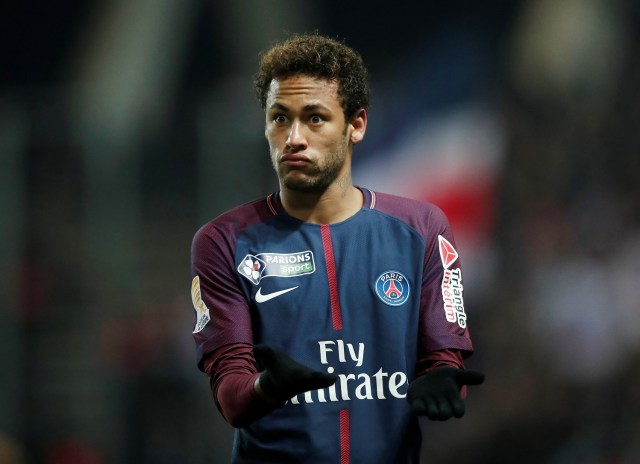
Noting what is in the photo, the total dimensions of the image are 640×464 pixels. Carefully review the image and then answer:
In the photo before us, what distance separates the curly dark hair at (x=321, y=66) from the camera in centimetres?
345

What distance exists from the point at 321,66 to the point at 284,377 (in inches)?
40.6

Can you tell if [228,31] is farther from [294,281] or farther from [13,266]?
[294,281]

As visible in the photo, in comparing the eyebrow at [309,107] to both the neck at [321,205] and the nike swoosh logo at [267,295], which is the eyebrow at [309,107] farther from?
the nike swoosh logo at [267,295]

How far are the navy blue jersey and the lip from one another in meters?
0.18

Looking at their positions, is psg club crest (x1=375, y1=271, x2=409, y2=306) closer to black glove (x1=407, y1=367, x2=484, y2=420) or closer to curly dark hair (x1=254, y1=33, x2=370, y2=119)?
black glove (x1=407, y1=367, x2=484, y2=420)

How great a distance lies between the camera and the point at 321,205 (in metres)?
3.46

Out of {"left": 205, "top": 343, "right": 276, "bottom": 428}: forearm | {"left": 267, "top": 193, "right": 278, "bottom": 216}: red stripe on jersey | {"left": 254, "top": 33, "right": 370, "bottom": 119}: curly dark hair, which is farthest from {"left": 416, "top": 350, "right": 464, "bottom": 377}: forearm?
{"left": 254, "top": 33, "right": 370, "bottom": 119}: curly dark hair

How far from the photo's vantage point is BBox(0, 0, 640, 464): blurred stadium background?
253 inches

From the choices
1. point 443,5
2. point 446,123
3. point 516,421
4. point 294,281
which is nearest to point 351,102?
point 294,281

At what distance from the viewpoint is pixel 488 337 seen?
6648 mm

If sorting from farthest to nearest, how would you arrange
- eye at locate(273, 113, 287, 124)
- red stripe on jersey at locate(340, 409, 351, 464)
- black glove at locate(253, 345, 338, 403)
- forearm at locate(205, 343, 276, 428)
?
eye at locate(273, 113, 287, 124) → red stripe on jersey at locate(340, 409, 351, 464) → forearm at locate(205, 343, 276, 428) → black glove at locate(253, 345, 338, 403)

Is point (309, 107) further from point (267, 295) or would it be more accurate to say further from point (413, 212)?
point (267, 295)

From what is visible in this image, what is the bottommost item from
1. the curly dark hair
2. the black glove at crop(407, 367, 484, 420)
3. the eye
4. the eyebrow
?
the black glove at crop(407, 367, 484, 420)

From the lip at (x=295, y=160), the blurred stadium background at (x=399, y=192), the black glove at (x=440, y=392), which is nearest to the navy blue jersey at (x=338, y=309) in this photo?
the lip at (x=295, y=160)
